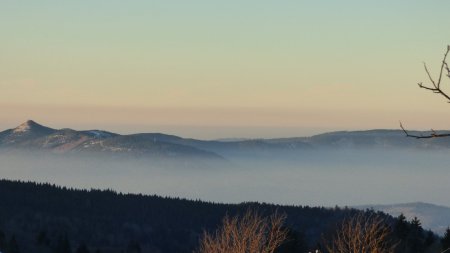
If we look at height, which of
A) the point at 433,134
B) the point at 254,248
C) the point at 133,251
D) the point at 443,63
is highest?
the point at 443,63

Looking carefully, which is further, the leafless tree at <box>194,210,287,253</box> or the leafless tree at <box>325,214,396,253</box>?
the leafless tree at <box>194,210,287,253</box>

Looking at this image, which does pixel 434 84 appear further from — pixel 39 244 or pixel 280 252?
pixel 39 244

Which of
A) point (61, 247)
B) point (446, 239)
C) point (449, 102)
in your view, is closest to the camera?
point (449, 102)

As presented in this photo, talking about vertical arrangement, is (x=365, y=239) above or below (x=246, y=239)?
above

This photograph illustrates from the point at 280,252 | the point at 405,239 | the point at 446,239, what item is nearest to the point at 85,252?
the point at 280,252

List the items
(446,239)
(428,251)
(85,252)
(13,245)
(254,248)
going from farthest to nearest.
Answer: (13,245) < (85,252) < (428,251) < (446,239) < (254,248)

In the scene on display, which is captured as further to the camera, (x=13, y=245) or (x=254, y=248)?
(x=13, y=245)

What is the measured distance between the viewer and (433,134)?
12.4m

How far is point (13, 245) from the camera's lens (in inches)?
5162

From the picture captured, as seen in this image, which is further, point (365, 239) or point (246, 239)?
point (246, 239)

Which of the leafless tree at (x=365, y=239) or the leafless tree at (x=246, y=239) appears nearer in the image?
the leafless tree at (x=365, y=239)

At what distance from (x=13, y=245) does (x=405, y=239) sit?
56.5 metres

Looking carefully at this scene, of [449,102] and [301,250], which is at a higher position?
[449,102]

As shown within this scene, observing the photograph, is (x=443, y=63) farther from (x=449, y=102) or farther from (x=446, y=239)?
(x=446, y=239)
